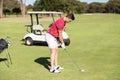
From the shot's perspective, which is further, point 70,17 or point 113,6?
point 113,6

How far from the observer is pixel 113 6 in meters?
133

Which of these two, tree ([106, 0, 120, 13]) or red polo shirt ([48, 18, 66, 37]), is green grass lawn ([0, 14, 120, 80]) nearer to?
red polo shirt ([48, 18, 66, 37])

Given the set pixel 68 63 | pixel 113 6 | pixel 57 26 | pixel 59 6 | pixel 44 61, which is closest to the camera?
pixel 57 26

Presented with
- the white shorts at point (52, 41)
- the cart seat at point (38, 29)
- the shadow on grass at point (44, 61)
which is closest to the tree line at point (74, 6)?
the cart seat at point (38, 29)

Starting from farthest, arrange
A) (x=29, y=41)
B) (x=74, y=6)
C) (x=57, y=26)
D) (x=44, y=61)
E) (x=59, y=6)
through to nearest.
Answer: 1. (x=74, y=6)
2. (x=59, y=6)
3. (x=29, y=41)
4. (x=44, y=61)
5. (x=57, y=26)

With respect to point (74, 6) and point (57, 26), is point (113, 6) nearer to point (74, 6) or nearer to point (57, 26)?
point (74, 6)

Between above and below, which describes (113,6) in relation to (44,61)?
below

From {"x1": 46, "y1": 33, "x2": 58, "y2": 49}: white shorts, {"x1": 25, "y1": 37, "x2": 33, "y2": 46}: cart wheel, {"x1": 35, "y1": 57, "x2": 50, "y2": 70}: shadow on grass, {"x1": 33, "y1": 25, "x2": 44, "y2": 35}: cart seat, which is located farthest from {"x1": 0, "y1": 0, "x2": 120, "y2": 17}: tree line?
{"x1": 46, "y1": 33, "x2": 58, "y2": 49}: white shorts

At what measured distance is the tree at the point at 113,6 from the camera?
13188 centimetres

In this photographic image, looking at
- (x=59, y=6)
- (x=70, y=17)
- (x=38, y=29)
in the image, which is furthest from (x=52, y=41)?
(x=59, y=6)

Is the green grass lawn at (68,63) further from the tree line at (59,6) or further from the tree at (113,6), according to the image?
the tree at (113,6)

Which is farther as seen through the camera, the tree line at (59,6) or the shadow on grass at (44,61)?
the tree line at (59,6)

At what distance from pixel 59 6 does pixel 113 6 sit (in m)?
35.3

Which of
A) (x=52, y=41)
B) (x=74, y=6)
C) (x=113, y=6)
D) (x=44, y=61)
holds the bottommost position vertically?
(x=113, y=6)
